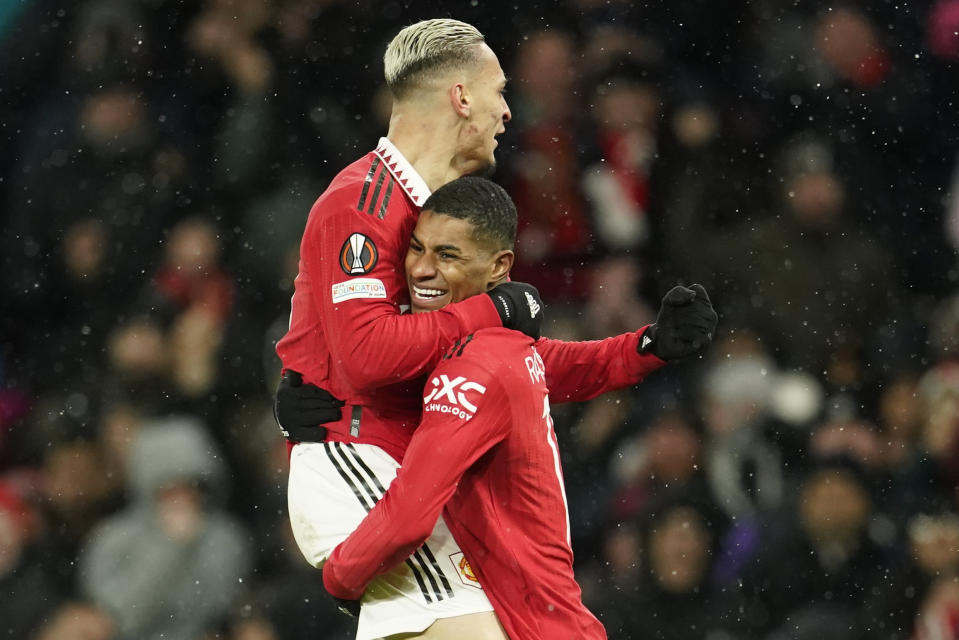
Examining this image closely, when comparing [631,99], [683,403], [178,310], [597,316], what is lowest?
[683,403]

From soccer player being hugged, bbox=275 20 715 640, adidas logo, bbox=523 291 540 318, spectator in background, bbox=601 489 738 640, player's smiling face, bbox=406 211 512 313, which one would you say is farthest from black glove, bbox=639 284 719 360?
spectator in background, bbox=601 489 738 640

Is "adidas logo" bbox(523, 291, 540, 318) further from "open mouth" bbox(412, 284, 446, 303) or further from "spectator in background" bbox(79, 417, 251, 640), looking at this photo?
"spectator in background" bbox(79, 417, 251, 640)

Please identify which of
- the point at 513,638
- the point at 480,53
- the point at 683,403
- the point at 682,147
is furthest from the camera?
the point at 682,147

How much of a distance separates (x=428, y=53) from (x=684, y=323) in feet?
3.08

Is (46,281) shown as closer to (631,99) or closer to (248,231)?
(248,231)

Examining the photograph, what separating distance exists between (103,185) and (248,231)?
28.6 inches

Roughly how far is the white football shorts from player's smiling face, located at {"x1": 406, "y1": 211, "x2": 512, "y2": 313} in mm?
387

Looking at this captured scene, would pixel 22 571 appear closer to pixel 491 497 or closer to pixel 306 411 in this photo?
pixel 306 411

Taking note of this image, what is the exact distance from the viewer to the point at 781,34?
19.3 ft

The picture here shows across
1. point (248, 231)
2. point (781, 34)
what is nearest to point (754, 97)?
point (781, 34)

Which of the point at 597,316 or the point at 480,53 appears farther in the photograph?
the point at 597,316

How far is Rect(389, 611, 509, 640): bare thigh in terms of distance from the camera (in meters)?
2.74

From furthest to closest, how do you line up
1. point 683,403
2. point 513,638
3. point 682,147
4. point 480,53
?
point 682,147, point 683,403, point 480,53, point 513,638

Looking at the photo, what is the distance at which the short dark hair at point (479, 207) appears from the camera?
2.89 metres
